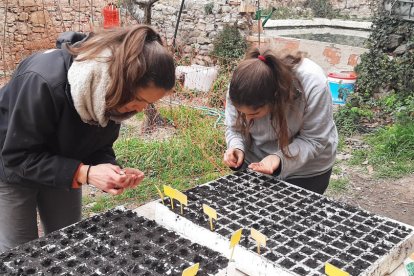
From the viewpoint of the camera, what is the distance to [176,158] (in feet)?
14.3

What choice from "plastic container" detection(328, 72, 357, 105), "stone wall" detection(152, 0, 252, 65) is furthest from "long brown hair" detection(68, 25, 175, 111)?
"stone wall" detection(152, 0, 252, 65)

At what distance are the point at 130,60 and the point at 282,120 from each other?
79 centimetres

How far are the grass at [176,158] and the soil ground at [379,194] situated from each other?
45 cm

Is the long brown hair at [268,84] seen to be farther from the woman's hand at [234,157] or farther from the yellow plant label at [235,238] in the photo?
the yellow plant label at [235,238]

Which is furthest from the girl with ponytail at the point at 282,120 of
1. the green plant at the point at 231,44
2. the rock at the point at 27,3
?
the rock at the point at 27,3

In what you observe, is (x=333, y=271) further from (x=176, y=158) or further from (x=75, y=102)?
(x=176, y=158)

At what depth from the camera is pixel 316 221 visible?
1.75 m

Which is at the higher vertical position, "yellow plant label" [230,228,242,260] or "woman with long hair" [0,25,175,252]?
"woman with long hair" [0,25,175,252]

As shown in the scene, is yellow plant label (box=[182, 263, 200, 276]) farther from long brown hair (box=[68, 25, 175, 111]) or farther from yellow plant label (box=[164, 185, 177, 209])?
long brown hair (box=[68, 25, 175, 111])

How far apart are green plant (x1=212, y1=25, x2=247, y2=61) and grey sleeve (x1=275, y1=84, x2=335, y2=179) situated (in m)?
5.22

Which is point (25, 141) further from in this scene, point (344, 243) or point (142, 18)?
point (142, 18)

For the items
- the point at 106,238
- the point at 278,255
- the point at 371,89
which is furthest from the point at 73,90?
the point at 371,89

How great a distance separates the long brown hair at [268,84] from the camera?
1.80m

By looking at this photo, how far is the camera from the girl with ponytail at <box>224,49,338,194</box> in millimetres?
1831
